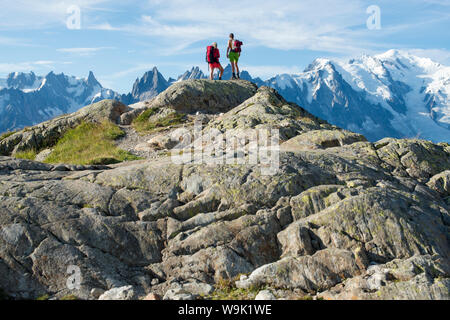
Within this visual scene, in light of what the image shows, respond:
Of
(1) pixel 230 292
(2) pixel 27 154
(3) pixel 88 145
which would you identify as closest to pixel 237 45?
(3) pixel 88 145

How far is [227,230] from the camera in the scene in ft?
41.7

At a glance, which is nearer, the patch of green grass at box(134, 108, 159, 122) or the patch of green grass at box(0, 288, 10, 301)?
the patch of green grass at box(0, 288, 10, 301)

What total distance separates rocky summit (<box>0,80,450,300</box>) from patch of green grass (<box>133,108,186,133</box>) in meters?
15.1

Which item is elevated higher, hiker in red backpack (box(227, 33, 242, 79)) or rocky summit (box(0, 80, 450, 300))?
hiker in red backpack (box(227, 33, 242, 79))

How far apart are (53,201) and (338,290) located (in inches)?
406

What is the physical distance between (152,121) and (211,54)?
29.6 ft

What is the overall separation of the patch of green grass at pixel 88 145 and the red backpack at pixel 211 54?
11472 mm

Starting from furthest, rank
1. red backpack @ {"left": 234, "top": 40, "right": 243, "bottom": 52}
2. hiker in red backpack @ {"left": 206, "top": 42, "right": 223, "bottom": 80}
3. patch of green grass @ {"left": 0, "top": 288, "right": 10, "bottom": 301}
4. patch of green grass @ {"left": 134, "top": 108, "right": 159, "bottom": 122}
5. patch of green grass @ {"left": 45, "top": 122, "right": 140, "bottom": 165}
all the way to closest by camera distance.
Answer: red backpack @ {"left": 234, "top": 40, "right": 243, "bottom": 52} < hiker in red backpack @ {"left": 206, "top": 42, "right": 223, "bottom": 80} < patch of green grass @ {"left": 134, "top": 108, "right": 159, "bottom": 122} < patch of green grass @ {"left": 45, "top": 122, "right": 140, "bottom": 165} < patch of green grass @ {"left": 0, "top": 288, "right": 10, "bottom": 301}

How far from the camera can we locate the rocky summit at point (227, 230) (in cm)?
1072

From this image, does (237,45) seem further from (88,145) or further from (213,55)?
(88,145)

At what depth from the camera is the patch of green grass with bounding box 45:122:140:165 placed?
2556cm

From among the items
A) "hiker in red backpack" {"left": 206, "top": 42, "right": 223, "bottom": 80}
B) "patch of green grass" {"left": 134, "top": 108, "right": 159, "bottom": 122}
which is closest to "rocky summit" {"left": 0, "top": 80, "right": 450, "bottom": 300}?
"patch of green grass" {"left": 134, "top": 108, "right": 159, "bottom": 122}

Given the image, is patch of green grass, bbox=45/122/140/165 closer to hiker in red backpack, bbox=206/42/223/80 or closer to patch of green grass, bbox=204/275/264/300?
hiker in red backpack, bbox=206/42/223/80

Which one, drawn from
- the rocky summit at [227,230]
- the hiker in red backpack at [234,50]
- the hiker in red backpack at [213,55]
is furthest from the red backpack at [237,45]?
the rocky summit at [227,230]
